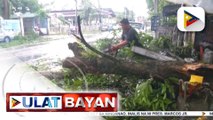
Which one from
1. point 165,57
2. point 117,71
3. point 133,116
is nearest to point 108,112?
point 133,116

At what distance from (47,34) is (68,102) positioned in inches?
17.2

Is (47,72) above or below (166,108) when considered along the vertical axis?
above

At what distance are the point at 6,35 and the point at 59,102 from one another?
51 cm

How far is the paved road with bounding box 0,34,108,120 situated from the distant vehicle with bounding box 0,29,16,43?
65 millimetres

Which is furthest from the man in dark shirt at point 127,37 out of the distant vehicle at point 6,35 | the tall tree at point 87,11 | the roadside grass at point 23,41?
the distant vehicle at point 6,35

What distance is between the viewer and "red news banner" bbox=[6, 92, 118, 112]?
4.96 feet

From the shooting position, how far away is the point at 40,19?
1512mm

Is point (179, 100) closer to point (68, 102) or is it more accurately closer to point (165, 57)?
point (165, 57)

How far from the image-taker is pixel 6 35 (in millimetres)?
1505

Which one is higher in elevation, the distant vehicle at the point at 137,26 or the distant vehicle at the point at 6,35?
the distant vehicle at the point at 137,26

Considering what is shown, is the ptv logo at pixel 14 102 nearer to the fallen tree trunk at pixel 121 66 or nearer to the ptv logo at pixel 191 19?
the fallen tree trunk at pixel 121 66

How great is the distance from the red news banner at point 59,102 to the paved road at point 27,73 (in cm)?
4

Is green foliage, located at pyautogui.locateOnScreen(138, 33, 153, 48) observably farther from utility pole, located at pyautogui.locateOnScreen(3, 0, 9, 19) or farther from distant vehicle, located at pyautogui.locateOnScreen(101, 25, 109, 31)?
utility pole, located at pyautogui.locateOnScreen(3, 0, 9, 19)

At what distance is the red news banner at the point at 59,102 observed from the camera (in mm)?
1513
